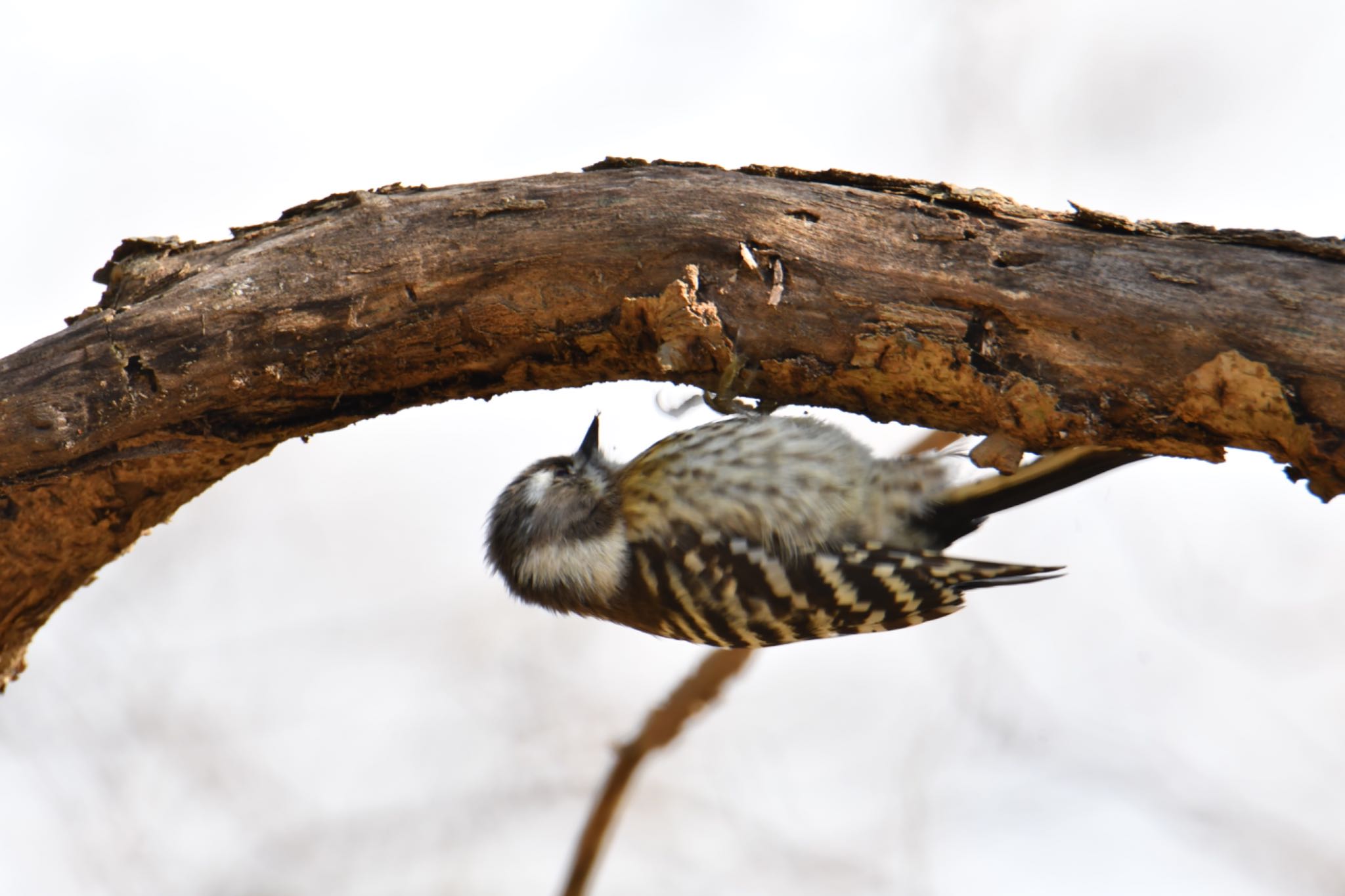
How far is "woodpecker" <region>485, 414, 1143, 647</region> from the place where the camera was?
11.4ft

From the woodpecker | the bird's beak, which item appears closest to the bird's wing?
the woodpecker

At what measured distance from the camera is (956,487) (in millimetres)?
3750

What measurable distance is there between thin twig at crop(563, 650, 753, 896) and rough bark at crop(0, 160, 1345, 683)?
69.4 inches

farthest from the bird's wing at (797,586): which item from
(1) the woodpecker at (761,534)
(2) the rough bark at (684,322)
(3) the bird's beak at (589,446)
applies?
(2) the rough bark at (684,322)

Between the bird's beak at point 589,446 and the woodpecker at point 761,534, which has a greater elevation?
the bird's beak at point 589,446

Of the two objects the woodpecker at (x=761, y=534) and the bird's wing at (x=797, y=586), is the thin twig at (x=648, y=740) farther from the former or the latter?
the bird's wing at (x=797, y=586)

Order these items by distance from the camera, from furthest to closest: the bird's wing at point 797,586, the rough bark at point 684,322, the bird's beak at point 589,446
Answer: the bird's beak at point 589,446 < the bird's wing at point 797,586 < the rough bark at point 684,322

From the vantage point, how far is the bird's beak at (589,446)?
4113 millimetres

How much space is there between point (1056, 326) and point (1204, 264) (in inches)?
14.7

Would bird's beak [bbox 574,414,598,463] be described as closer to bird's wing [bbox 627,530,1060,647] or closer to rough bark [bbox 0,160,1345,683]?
bird's wing [bbox 627,530,1060,647]

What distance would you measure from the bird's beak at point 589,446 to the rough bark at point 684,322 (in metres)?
1.10

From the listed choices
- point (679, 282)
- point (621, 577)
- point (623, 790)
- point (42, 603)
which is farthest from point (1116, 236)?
point (42, 603)

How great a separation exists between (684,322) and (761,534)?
1.11 meters

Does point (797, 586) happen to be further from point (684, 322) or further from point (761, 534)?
point (684, 322)
